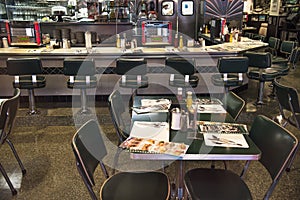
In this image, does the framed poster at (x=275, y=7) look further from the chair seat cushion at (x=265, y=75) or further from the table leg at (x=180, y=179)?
the table leg at (x=180, y=179)

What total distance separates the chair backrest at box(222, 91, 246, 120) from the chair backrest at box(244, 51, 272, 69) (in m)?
2.07

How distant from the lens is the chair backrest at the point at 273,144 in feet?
5.90

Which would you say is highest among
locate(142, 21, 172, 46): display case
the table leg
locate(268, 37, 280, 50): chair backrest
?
locate(142, 21, 172, 46): display case

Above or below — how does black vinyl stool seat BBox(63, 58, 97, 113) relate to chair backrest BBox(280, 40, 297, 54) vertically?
below

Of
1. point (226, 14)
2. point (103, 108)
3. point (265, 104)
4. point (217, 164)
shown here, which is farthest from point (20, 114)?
point (226, 14)

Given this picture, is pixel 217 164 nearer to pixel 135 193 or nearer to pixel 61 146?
pixel 135 193

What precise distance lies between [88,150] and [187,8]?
693 cm

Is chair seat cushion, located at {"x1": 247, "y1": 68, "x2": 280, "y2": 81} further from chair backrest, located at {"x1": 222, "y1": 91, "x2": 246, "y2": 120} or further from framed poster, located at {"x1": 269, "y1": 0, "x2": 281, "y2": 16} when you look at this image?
framed poster, located at {"x1": 269, "y1": 0, "x2": 281, "y2": 16}

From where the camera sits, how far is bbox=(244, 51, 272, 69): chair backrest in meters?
4.62

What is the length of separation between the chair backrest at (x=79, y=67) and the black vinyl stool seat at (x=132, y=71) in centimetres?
39

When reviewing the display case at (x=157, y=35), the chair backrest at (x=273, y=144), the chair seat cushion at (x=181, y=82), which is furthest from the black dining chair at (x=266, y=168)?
the display case at (x=157, y=35)

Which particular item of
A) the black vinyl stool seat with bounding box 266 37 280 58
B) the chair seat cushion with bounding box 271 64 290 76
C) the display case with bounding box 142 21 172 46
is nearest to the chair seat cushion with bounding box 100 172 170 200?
the display case with bounding box 142 21 172 46

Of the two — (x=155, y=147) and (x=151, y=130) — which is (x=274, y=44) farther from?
(x=155, y=147)

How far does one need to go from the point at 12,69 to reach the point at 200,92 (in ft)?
10.2
